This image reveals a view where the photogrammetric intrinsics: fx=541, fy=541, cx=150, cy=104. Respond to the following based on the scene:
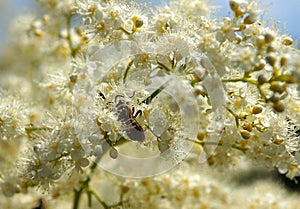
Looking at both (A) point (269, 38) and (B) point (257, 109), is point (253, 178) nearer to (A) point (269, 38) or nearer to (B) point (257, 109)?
(B) point (257, 109)

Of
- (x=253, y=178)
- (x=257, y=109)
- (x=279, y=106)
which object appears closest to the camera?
(x=279, y=106)

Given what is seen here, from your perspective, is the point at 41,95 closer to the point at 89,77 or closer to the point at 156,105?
the point at 89,77

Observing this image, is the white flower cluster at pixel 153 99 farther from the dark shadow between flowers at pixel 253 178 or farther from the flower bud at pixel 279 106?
the dark shadow between flowers at pixel 253 178

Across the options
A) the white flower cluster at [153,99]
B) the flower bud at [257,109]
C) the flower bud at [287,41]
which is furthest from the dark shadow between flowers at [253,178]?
the flower bud at [287,41]

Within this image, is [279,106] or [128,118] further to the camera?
[128,118]

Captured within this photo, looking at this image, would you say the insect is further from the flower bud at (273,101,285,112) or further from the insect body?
the flower bud at (273,101,285,112)

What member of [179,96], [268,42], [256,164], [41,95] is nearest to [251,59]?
[268,42]

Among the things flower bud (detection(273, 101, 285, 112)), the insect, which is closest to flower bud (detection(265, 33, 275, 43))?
flower bud (detection(273, 101, 285, 112))

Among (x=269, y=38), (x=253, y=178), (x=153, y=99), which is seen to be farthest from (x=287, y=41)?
(x=253, y=178)

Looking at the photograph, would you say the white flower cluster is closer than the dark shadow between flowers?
Yes
